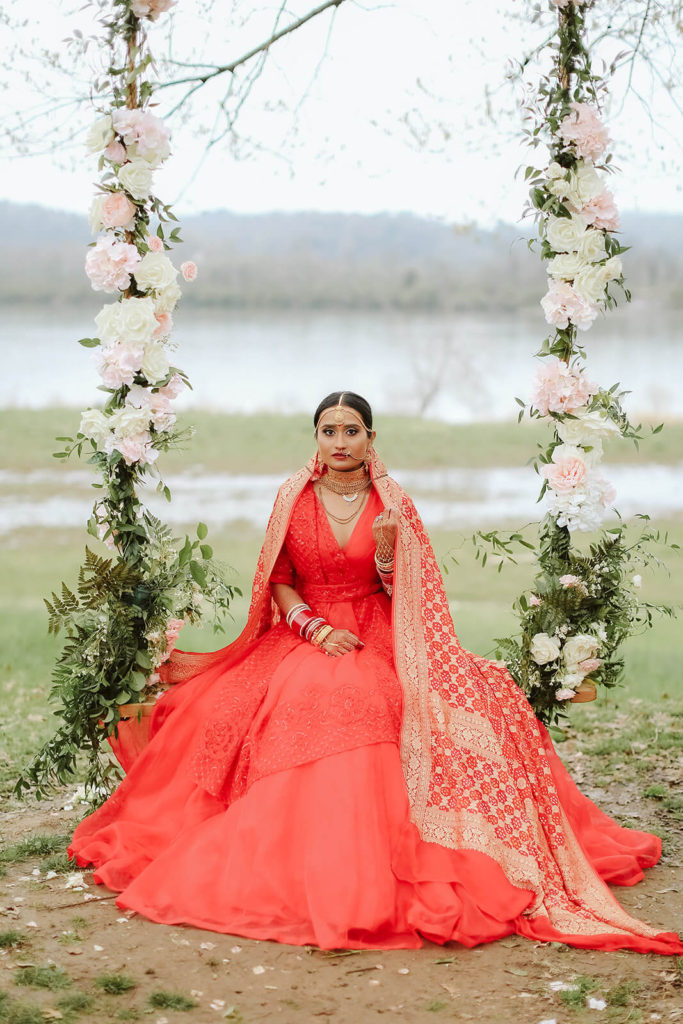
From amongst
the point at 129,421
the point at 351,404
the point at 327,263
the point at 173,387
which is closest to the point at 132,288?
the point at 173,387

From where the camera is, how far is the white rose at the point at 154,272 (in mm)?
4508

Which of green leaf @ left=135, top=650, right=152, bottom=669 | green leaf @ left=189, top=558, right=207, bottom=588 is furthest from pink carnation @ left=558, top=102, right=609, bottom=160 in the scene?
green leaf @ left=135, top=650, right=152, bottom=669

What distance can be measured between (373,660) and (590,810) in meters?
1.31

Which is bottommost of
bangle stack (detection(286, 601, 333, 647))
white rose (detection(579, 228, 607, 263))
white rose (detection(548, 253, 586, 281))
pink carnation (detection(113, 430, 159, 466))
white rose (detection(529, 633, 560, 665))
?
white rose (detection(529, 633, 560, 665))

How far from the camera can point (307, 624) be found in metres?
4.79

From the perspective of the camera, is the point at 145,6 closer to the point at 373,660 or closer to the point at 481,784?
the point at 373,660

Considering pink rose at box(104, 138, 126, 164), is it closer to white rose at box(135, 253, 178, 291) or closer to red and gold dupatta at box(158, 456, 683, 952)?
A: white rose at box(135, 253, 178, 291)

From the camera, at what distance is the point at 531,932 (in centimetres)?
411

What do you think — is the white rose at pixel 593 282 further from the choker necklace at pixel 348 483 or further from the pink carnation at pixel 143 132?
the pink carnation at pixel 143 132

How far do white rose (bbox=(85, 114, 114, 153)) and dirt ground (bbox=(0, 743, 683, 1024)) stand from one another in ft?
9.55

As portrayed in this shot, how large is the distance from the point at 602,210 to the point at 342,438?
4.82 feet

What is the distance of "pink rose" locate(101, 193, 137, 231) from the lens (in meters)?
4.45

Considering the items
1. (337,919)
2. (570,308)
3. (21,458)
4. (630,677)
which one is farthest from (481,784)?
(21,458)

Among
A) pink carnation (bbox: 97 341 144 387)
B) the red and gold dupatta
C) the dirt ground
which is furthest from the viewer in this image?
pink carnation (bbox: 97 341 144 387)
